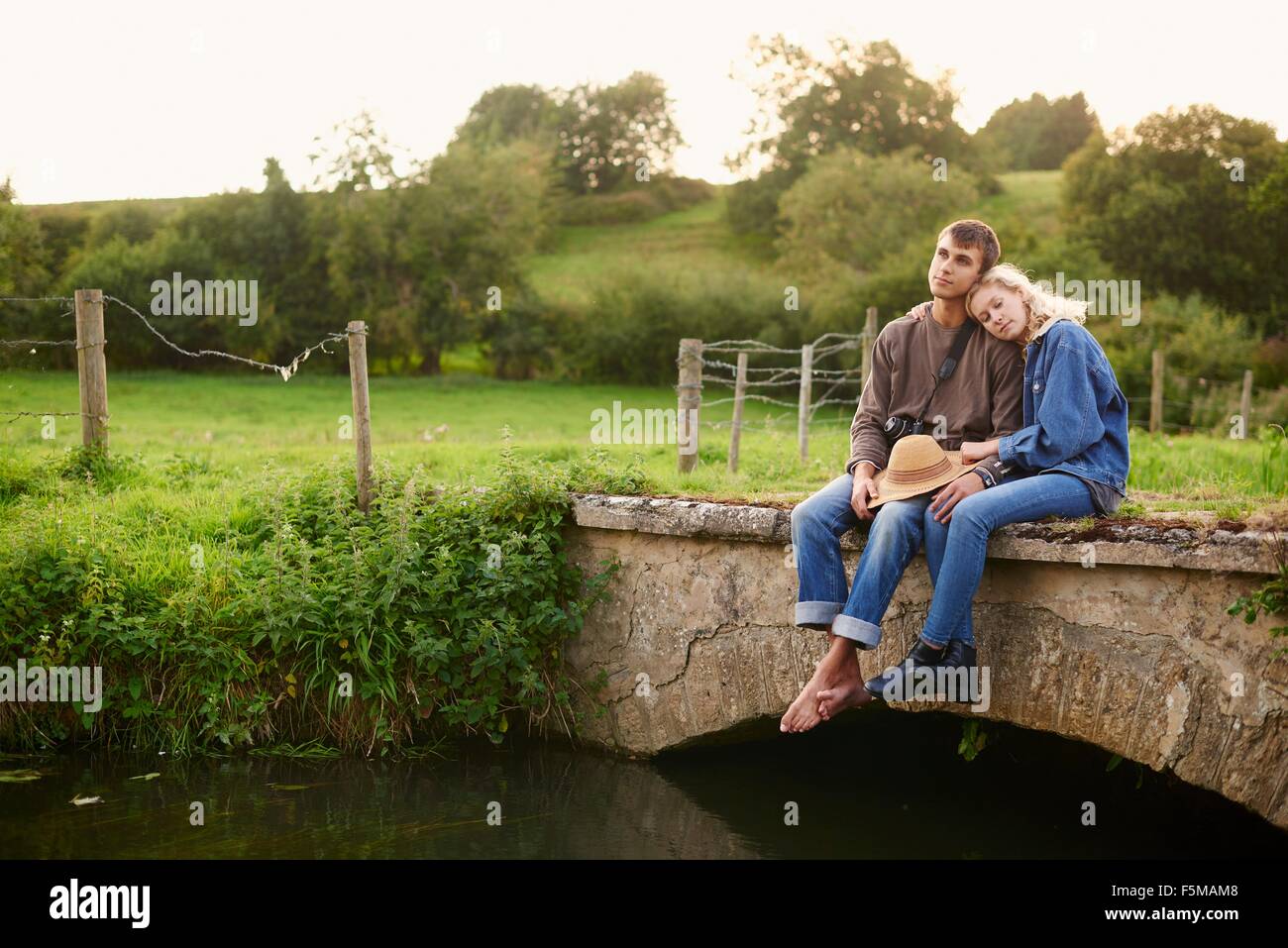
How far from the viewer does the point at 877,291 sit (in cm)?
2739

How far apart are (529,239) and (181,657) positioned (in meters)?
25.9

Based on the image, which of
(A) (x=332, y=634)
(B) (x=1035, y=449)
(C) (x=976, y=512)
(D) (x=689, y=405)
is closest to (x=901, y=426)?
(B) (x=1035, y=449)

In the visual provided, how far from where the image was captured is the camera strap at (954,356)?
5.44 m

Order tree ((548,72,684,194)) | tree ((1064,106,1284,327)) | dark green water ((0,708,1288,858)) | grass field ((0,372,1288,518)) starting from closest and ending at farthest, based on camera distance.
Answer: dark green water ((0,708,1288,858)) < grass field ((0,372,1288,518)) < tree ((1064,106,1284,327)) < tree ((548,72,684,194))

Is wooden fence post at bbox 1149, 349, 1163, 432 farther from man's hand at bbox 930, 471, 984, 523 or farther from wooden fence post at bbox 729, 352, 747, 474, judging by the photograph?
man's hand at bbox 930, 471, 984, 523

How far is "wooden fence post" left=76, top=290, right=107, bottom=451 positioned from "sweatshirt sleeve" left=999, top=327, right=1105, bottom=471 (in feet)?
23.2

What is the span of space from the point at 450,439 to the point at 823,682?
9449 mm

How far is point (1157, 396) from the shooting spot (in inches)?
793

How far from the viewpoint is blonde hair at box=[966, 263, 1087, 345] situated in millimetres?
5256

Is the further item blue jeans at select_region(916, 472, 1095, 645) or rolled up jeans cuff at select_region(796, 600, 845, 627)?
rolled up jeans cuff at select_region(796, 600, 845, 627)

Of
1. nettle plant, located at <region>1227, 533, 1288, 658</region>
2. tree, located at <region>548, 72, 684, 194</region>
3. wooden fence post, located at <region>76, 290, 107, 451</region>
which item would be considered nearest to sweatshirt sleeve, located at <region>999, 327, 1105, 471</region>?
nettle plant, located at <region>1227, 533, 1288, 658</region>

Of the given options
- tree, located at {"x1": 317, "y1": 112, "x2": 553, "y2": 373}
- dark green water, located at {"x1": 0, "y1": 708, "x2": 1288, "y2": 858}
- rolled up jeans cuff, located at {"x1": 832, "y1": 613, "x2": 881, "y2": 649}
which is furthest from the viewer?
tree, located at {"x1": 317, "y1": 112, "x2": 553, "y2": 373}
